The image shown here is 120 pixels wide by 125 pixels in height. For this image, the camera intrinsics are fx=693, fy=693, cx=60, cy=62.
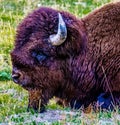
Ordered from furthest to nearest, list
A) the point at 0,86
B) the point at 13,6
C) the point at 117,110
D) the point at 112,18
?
the point at 13,6 → the point at 0,86 → the point at 112,18 → the point at 117,110

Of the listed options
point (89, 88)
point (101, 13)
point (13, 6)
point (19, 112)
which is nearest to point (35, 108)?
point (19, 112)

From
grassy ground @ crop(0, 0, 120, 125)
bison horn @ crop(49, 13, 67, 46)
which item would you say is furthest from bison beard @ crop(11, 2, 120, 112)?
grassy ground @ crop(0, 0, 120, 125)

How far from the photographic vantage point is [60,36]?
846 cm

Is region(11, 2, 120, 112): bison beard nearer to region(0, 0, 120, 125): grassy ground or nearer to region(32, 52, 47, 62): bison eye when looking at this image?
region(32, 52, 47, 62): bison eye

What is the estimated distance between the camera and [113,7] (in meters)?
9.14

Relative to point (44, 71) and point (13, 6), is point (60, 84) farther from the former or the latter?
point (13, 6)

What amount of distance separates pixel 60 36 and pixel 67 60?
39cm

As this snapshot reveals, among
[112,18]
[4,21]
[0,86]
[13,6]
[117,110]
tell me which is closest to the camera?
[117,110]

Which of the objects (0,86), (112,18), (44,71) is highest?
(112,18)

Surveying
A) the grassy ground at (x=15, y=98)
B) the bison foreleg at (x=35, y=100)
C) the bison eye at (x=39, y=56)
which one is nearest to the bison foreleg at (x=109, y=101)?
the grassy ground at (x=15, y=98)

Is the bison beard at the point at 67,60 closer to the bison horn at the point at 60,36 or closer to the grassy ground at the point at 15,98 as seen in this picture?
the bison horn at the point at 60,36

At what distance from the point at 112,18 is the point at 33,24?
1.07 meters

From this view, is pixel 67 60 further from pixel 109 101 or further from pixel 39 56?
pixel 109 101

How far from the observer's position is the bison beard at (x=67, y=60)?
8516 millimetres
